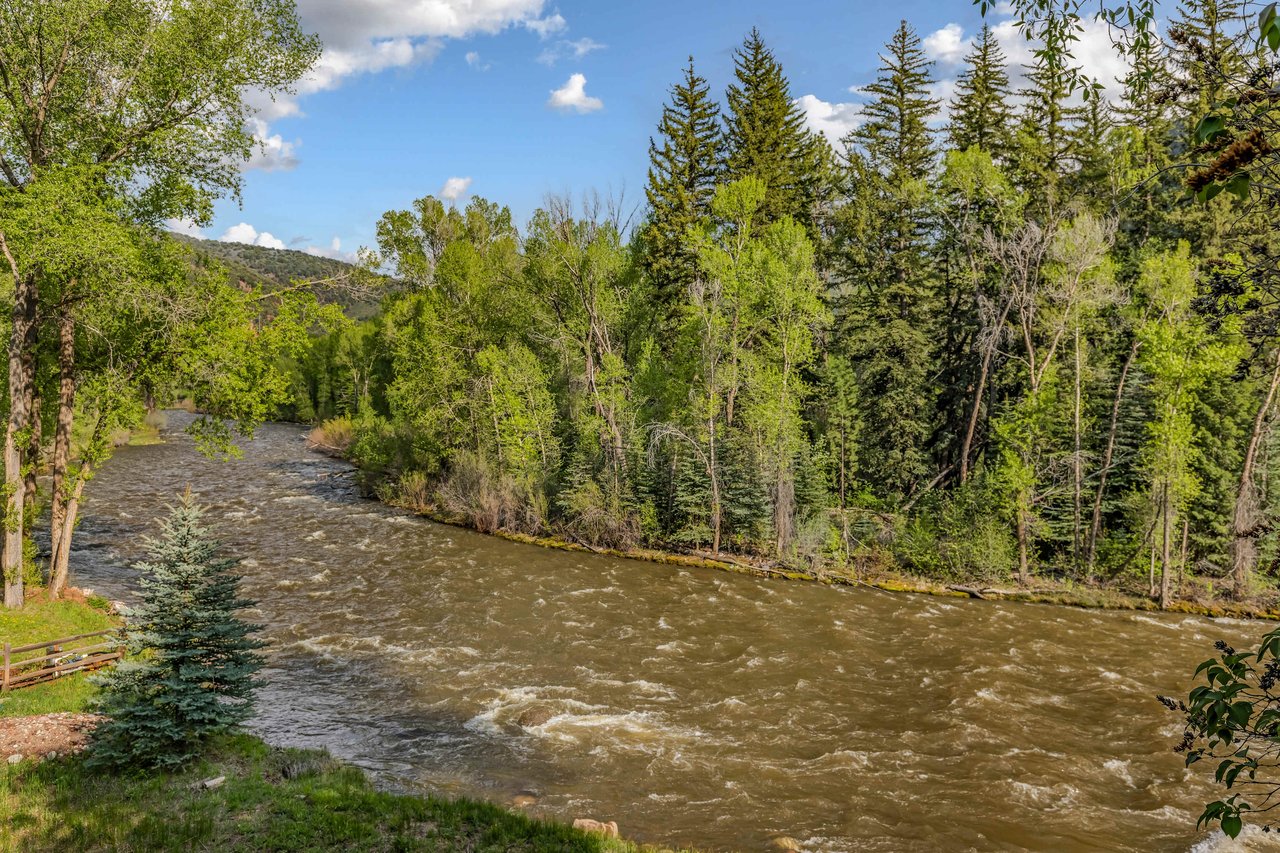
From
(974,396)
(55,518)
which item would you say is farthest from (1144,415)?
(55,518)

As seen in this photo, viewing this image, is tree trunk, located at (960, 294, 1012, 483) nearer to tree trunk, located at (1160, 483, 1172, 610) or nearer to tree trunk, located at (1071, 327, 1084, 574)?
tree trunk, located at (1071, 327, 1084, 574)

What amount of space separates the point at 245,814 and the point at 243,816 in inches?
2.5

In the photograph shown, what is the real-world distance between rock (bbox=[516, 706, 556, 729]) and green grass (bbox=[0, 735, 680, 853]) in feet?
12.3

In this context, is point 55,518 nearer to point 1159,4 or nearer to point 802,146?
point 1159,4

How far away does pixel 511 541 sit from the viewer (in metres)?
30.4

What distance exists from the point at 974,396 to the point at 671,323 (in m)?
14.0

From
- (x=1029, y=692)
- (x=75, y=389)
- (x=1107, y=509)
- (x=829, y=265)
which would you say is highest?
(x=829, y=265)

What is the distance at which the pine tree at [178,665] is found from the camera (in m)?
10.2

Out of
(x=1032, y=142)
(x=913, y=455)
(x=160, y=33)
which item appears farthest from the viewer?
(x=913, y=455)

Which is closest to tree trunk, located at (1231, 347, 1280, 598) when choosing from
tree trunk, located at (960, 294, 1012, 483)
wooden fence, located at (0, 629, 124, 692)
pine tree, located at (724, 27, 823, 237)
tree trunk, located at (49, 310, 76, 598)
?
tree trunk, located at (960, 294, 1012, 483)

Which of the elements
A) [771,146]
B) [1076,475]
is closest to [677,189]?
[771,146]

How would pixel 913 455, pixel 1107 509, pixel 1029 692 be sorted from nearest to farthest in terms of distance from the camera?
pixel 1029 692, pixel 1107 509, pixel 913 455

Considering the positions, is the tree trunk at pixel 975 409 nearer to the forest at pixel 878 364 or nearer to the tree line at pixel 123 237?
the forest at pixel 878 364

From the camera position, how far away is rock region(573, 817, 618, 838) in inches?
389
